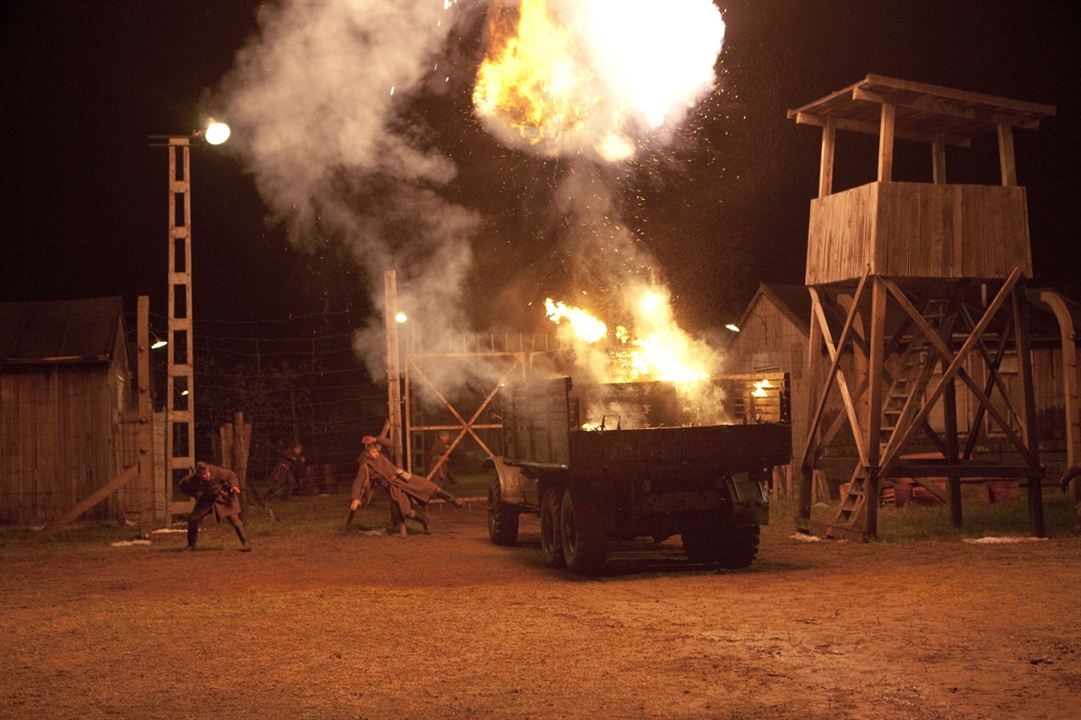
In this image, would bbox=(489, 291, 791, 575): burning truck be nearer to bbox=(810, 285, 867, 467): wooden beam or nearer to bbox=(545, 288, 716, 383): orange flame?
bbox=(545, 288, 716, 383): orange flame

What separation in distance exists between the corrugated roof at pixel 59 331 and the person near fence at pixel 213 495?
6.52 meters

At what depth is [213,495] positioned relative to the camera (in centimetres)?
1841

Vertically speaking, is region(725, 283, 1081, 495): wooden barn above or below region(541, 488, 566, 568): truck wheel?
above

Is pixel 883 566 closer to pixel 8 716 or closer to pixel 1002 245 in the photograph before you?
pixel 1002 245

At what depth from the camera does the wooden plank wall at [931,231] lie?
17438mm

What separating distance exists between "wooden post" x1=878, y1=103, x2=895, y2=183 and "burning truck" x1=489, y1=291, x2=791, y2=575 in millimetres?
3955

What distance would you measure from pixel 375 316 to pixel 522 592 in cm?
3017

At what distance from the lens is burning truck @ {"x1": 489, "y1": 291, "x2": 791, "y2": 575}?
45.8ft

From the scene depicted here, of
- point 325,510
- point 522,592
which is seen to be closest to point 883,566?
point 522,592

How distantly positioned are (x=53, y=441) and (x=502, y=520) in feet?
36.1

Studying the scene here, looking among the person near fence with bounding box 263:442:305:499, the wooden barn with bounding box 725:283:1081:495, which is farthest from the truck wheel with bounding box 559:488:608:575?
the person near fence with bounding box 263:442:305:499

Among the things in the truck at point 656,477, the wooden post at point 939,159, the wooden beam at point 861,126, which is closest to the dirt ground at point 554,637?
the truck at point 656,477

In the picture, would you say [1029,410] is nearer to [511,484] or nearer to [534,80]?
[511,484]

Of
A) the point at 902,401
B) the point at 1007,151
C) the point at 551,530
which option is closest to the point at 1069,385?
the point at 902,401
